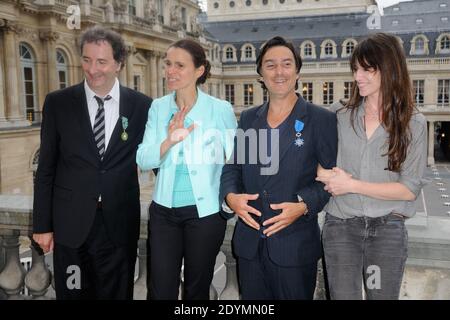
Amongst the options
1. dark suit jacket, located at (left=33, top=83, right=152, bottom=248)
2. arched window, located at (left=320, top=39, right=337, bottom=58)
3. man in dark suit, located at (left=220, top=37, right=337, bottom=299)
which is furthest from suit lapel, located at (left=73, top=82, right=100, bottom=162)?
arched window, located at (left=320, top=39, right=337, bottom=58)

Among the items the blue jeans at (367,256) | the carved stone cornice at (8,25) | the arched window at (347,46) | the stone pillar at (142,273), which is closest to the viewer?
the blue jeans at (367,256)

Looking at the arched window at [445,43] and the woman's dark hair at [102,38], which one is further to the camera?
the arched window at [445,43]

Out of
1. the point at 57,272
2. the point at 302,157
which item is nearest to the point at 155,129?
the point at 302,157

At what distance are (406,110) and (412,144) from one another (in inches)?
7.1

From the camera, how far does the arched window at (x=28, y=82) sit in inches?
842

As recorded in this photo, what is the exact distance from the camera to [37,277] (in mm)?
3717

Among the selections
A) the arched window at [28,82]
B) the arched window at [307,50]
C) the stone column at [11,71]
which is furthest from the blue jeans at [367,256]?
the arched window at [307,50]

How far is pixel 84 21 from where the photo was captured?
23.4m

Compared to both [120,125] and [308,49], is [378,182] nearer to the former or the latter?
[120,125]

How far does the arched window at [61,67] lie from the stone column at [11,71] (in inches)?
121

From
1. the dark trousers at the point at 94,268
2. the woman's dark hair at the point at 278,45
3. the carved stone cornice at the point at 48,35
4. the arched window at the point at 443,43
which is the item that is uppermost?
the arched window at the point at 443,43

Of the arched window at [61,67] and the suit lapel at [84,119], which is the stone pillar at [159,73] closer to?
the arched window at [61,67]

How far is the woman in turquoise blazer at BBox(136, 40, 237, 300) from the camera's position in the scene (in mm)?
2838

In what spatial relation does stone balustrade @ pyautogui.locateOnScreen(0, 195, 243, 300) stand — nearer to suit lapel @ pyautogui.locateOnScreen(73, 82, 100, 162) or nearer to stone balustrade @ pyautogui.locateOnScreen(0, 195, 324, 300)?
stone balustrade @ pyautogui.locateOnScreen(0, 195, 324, 300)
